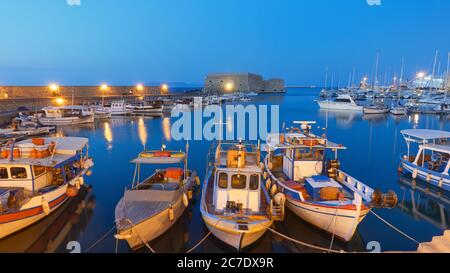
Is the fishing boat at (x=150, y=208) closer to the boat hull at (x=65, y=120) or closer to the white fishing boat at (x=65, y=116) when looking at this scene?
the boat hull at (x=65, y=120)

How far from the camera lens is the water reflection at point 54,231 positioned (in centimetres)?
1037

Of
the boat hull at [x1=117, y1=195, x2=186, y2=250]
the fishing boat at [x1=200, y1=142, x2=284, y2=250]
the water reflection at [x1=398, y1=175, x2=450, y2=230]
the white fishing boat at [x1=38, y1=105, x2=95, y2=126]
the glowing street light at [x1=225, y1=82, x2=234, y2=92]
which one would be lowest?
the water reflection at [x1=398, y1=175, x2=450, y2=230]

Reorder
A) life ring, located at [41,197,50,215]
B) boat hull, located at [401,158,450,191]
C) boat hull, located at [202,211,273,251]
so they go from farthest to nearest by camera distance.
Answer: boat hull, located at [401,158,450,191], life ring, located at [41,197,50,215], boat hull, located at [202,211,273,251]

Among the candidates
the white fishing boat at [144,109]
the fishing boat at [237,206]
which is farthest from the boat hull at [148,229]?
the white fishing boat at [144,109]

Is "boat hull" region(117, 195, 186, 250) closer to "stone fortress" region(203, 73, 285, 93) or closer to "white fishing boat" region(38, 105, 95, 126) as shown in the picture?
"white fishing boat" region(38, 105, 95, 126)

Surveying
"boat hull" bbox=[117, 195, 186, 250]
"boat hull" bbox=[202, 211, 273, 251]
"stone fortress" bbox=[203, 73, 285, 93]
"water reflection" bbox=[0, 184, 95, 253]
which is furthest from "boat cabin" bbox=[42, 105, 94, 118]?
"stone fortress" bbox=[203, 73, 285, 93]

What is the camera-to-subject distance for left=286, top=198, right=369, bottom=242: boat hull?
32.6ft

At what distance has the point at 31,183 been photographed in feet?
38.5

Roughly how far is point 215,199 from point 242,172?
1.45 metres

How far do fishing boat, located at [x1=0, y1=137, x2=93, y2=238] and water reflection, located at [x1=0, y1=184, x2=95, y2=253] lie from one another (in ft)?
1.00

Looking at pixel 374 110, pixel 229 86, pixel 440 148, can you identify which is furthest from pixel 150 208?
pixel 229 86
